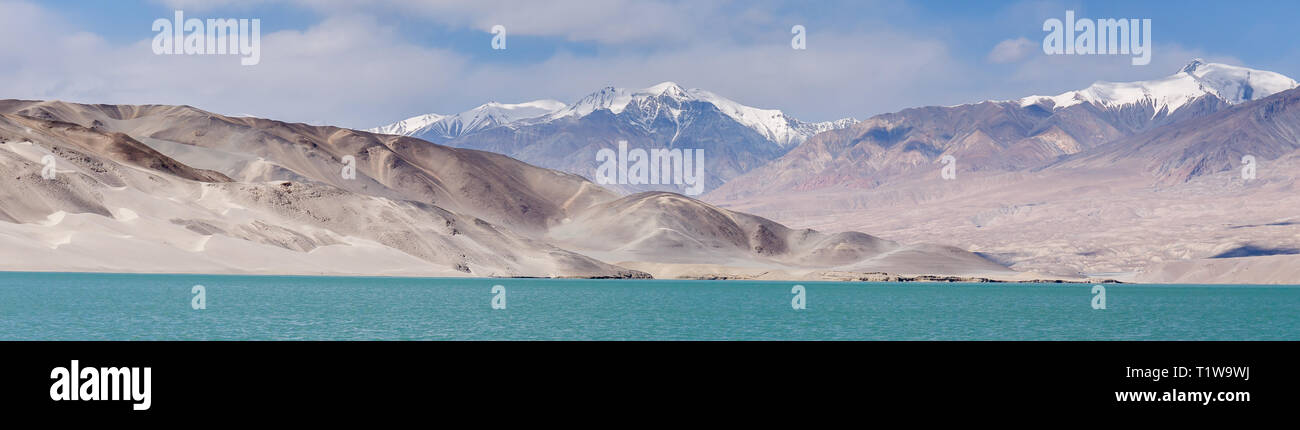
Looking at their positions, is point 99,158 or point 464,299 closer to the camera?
point 464,299

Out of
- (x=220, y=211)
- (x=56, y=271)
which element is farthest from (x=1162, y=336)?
(x=220, y=211)
